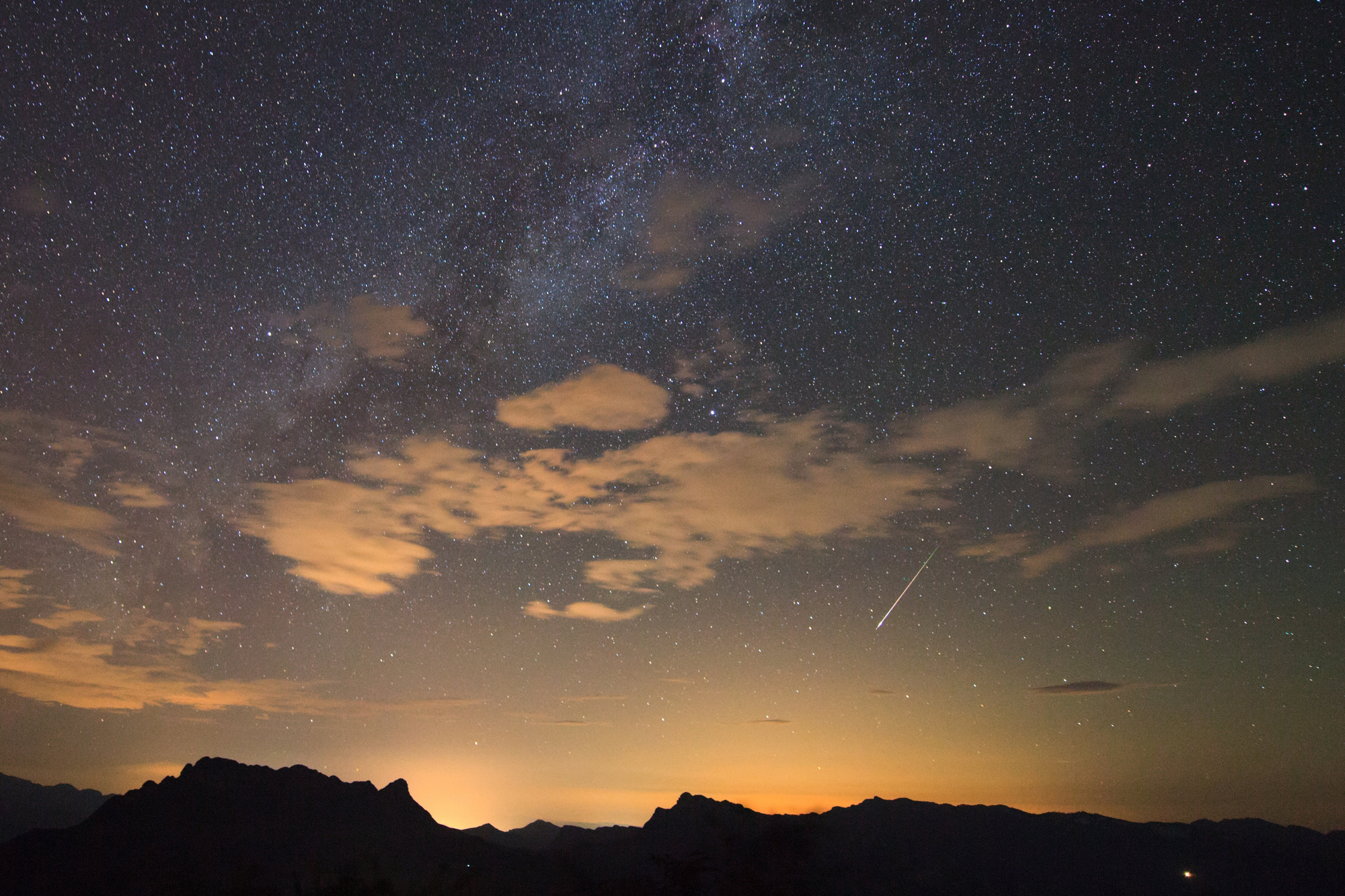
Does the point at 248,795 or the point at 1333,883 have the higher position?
the point at 248,795

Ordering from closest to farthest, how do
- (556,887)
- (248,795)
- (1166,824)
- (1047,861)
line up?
(556,887) → (248,795) → (1047,861) → (1166,824)

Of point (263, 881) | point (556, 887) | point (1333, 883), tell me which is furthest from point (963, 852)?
point (263, 881)

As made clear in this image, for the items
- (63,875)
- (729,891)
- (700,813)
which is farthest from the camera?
(700,813)

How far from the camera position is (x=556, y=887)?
9806 centimetres

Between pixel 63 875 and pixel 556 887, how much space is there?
66.9 metres

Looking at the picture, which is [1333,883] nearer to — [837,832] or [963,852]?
[963,852]

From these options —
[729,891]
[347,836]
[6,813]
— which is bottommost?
[6,813]

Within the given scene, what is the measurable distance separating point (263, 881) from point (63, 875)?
32.5m

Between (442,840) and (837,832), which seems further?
(837,832)

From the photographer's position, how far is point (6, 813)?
18662 cm

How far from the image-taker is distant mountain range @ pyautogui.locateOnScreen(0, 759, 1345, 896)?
5306cm

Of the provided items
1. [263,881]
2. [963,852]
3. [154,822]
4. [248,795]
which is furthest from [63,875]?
[963,852]

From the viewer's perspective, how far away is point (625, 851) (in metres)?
131

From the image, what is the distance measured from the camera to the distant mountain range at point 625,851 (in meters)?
53.1
